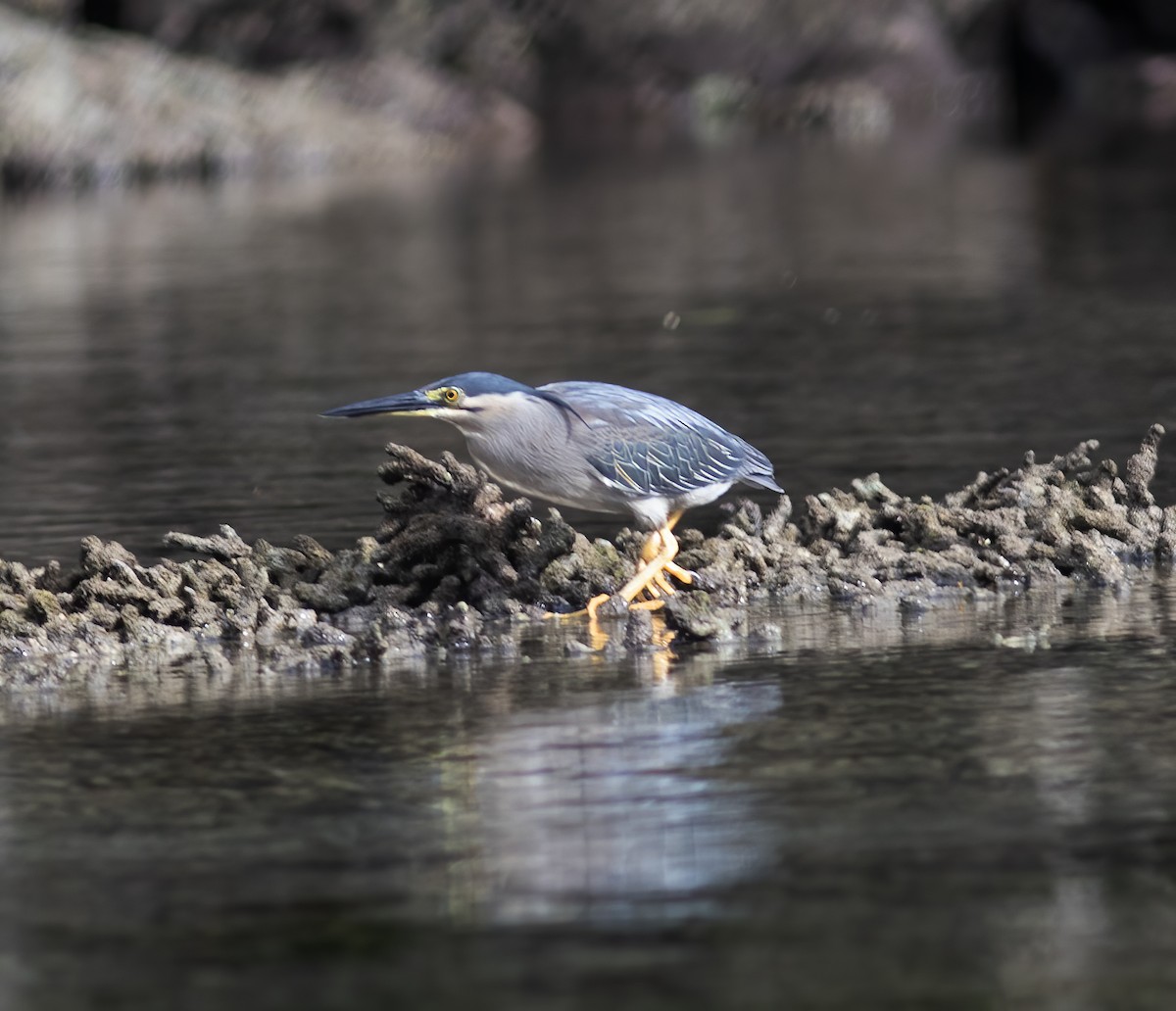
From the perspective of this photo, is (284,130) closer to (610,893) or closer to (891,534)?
(891,534)

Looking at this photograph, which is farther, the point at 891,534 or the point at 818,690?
the point at 891,534

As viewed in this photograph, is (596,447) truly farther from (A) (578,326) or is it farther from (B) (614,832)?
(A) (578,326)

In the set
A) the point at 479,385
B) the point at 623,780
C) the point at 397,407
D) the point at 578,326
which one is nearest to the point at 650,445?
the point at 479,385

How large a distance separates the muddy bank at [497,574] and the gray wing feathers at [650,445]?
370 millimetres

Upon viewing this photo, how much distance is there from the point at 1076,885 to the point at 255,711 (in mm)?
2828

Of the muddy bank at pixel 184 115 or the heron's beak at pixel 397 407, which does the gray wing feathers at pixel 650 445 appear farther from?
the muddy bank at pixel 184 115

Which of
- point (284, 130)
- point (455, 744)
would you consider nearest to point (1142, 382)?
point (455, 744)

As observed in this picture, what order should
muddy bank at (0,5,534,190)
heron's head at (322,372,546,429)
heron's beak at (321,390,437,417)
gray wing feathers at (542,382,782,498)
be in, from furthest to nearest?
muddy bank at (0,5,534,190)
gray wing feathers at (542,382,782,498)
heron's head at (322,372,546,429)
heron's beak at (321,390,437,417)

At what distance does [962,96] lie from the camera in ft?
169

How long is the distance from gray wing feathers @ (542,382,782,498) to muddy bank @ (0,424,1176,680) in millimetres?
370

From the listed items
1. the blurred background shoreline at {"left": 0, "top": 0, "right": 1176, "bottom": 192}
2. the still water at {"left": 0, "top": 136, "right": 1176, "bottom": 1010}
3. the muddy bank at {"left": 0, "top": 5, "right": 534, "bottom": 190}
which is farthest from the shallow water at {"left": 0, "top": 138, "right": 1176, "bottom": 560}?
the blurred background shoreline at {"left": 0, "top": 0, "right": 1176, "bottom": 192}

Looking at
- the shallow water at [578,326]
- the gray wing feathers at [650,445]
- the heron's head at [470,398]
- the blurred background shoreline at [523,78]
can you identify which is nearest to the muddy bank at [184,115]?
the blurred background shoreline at [523,78]

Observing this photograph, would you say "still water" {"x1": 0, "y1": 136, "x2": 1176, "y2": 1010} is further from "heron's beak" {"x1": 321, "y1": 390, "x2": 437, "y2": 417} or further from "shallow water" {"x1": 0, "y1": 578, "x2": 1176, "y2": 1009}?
"heron's beak" {"x1": 321, "y1": 390, "x2": 437, "y2": 417}

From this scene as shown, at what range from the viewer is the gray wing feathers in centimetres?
818
